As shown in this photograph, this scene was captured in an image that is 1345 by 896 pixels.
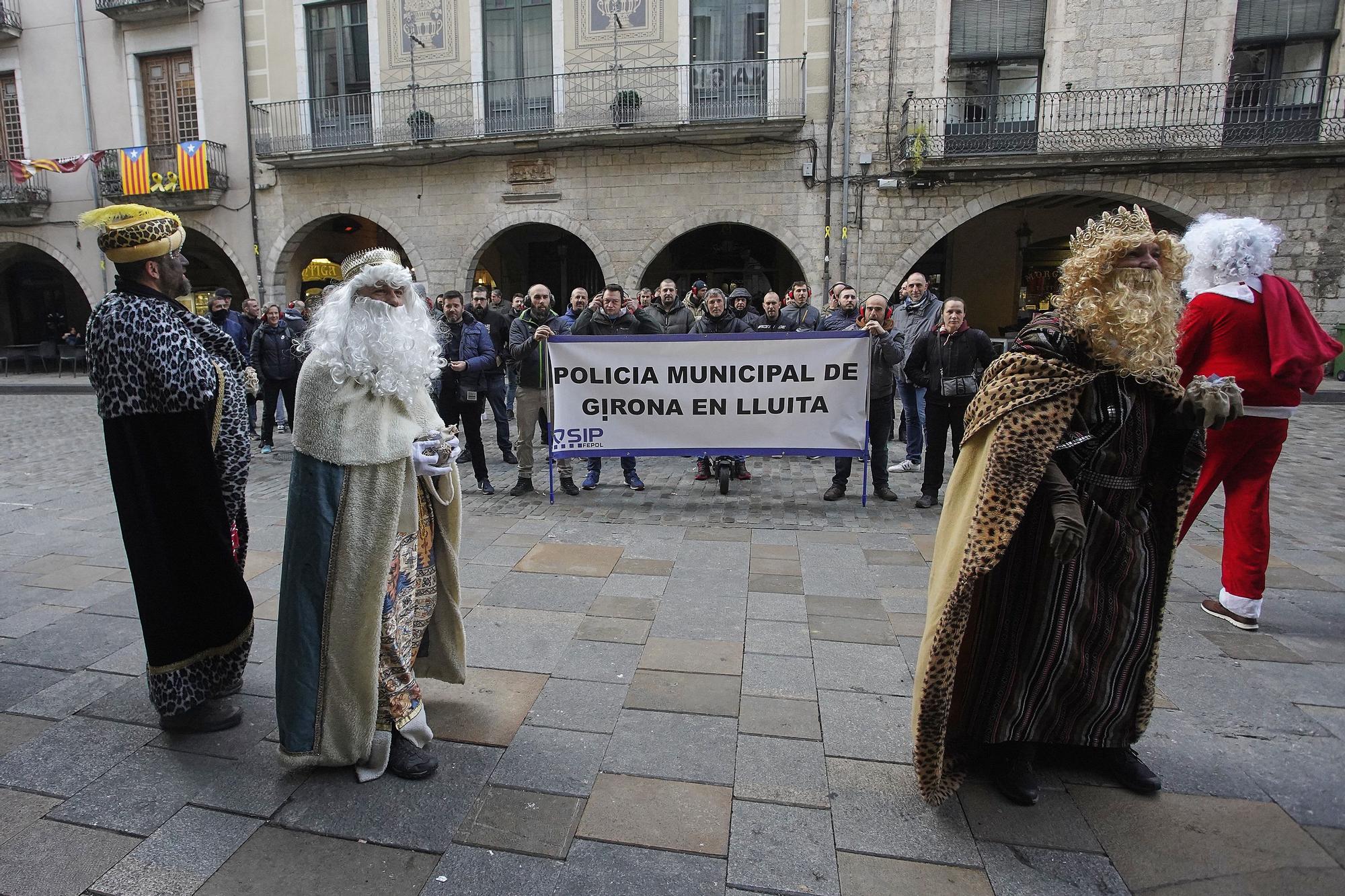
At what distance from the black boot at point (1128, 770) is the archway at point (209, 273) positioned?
22.7 meters

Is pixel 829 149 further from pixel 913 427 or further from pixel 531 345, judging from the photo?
pixel 531 345

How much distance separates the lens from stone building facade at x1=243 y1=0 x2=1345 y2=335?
534 inches

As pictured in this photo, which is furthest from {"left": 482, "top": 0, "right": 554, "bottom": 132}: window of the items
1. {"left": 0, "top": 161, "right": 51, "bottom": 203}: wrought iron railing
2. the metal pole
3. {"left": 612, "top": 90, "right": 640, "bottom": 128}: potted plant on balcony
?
{"left": 0, "top": 161, "right": 51, "bottom": 203}: wrought iron railing

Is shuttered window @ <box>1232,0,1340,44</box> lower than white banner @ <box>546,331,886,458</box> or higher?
higher

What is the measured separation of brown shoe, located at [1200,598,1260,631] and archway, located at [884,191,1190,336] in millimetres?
14136

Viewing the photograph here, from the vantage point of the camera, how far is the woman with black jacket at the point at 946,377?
616 centimetres

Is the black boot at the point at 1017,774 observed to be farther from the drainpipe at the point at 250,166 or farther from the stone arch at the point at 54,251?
the stone arch at the point at 54,251

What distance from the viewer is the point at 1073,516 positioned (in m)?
2.15

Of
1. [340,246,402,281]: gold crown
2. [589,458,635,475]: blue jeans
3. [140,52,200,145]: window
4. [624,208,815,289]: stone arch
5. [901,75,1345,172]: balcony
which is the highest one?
[140,52,200,145]: window

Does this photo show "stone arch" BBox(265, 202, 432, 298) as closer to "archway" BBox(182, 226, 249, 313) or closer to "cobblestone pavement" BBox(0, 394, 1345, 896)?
"archway" BBox(182, 226, 249, 313)

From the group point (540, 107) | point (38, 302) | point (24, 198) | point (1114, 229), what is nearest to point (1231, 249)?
point (1114, 229)

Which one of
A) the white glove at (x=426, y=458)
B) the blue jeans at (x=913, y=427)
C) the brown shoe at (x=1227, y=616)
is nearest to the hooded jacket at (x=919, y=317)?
the blue jeans at (x=913, y=427)

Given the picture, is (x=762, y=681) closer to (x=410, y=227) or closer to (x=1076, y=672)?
(x=1076, y=672)

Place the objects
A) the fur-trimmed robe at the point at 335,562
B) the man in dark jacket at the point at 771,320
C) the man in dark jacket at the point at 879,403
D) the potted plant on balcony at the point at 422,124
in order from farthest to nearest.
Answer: the potted plant on balcony at the point at 422,124, the man in dark jacket at the point at 771,320, the man in dark jacket at the point at 879,403, the fur-trimmed robe at the point at 335,562
